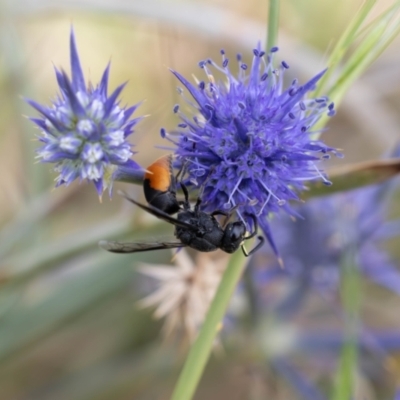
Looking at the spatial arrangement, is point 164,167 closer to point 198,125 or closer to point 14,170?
point 198,125

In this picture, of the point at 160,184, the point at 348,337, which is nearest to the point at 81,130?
the point at 160,184

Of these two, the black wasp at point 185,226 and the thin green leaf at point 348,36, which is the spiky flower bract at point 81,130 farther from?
the thin green leaf at point 348,36

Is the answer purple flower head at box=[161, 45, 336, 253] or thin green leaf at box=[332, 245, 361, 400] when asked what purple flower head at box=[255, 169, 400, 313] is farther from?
purple flower head at box=[161, 45, 336, 253]

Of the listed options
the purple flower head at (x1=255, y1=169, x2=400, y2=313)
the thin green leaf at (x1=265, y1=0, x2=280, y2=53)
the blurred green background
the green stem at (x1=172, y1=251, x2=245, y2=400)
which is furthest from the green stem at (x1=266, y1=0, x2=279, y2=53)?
the purple flower head at (x1=255, y1=169, x2=400, y2=313)

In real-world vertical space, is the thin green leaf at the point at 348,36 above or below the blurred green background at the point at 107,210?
above

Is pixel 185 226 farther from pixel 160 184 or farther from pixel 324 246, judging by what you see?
pixel 324 246

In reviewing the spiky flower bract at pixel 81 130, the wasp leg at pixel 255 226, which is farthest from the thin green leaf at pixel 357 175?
the spiky flower bract at pixel 81 130
